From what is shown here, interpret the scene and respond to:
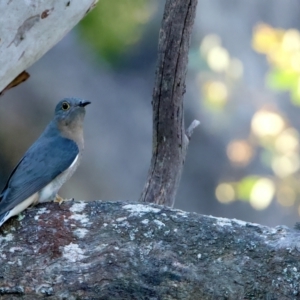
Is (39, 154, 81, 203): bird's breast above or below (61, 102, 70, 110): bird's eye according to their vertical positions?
below

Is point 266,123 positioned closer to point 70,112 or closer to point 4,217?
point 70,112

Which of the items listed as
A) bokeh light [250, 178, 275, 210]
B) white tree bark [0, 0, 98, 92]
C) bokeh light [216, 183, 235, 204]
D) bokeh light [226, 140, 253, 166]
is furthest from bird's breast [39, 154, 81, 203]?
bokeh light [226, 140, 253, 166]

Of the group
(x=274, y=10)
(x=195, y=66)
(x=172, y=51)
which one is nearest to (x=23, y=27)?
(x=172, y=51)

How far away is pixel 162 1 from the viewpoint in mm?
7805

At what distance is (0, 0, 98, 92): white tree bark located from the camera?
314cm

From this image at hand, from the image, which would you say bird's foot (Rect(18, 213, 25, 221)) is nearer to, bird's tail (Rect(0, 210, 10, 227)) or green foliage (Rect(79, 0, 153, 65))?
bird's tail (Rect(0, 210, 10, 227))

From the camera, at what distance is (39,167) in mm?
3689

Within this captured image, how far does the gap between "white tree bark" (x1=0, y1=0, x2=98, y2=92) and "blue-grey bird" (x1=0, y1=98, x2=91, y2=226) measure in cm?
52

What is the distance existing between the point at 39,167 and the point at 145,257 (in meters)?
1.18

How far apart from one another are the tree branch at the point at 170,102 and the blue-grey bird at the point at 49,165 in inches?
21.0

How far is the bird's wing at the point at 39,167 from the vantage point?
136 inches

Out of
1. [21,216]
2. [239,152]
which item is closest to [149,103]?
[239,152]

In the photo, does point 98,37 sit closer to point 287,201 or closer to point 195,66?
point 195,66

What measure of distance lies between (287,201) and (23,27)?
16.4ft
